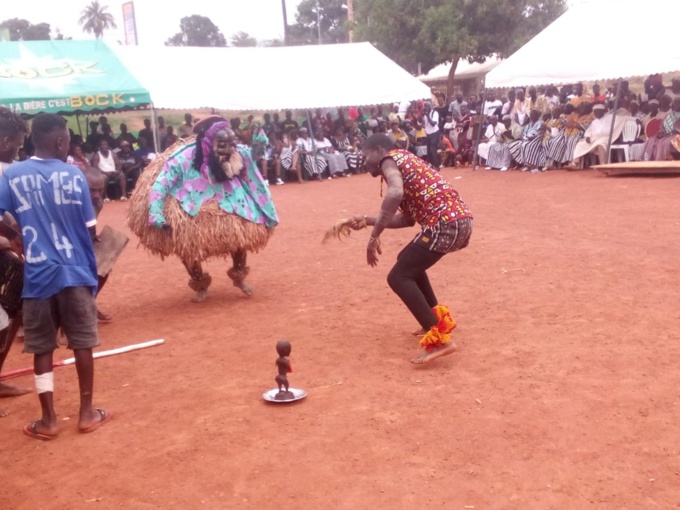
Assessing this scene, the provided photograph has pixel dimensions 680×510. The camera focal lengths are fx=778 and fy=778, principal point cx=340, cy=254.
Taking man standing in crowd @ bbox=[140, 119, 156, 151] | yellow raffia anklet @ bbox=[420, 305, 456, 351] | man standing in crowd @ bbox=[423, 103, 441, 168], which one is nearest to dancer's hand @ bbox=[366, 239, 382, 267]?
yellow raffia anklet @ bbox=[420, 305, 456, 351]

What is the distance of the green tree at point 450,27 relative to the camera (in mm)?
30031

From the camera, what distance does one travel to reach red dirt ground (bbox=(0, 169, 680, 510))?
139 inches

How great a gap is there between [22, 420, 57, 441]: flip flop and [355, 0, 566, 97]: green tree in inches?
1090

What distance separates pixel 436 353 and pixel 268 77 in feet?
47.9

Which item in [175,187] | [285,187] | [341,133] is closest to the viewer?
[175,187]

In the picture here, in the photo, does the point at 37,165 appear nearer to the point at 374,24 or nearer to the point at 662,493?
the point at 662,493

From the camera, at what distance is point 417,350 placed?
5.45 metres

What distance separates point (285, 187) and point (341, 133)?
11.0ft

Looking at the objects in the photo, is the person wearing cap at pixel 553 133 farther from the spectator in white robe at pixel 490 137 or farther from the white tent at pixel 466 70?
the white tent at pixel 466 70

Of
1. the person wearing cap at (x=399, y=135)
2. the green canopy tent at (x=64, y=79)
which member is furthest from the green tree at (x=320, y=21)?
the green canopy tent at (x=64, y=79)

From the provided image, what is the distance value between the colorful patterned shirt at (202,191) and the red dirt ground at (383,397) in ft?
2.93

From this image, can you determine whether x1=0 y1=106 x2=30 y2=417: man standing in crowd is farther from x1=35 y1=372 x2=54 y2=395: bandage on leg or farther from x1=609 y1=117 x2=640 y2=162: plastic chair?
x1=609 y1=117 x2=640 y2=162: plastic chair

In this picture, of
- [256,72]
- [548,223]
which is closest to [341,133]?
[256,72]

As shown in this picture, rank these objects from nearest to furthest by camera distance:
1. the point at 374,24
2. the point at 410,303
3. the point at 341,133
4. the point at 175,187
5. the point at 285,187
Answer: the point at 410,303, the point at 175,187, the point at 285,187, the point at 341,133, the point at 374,24
